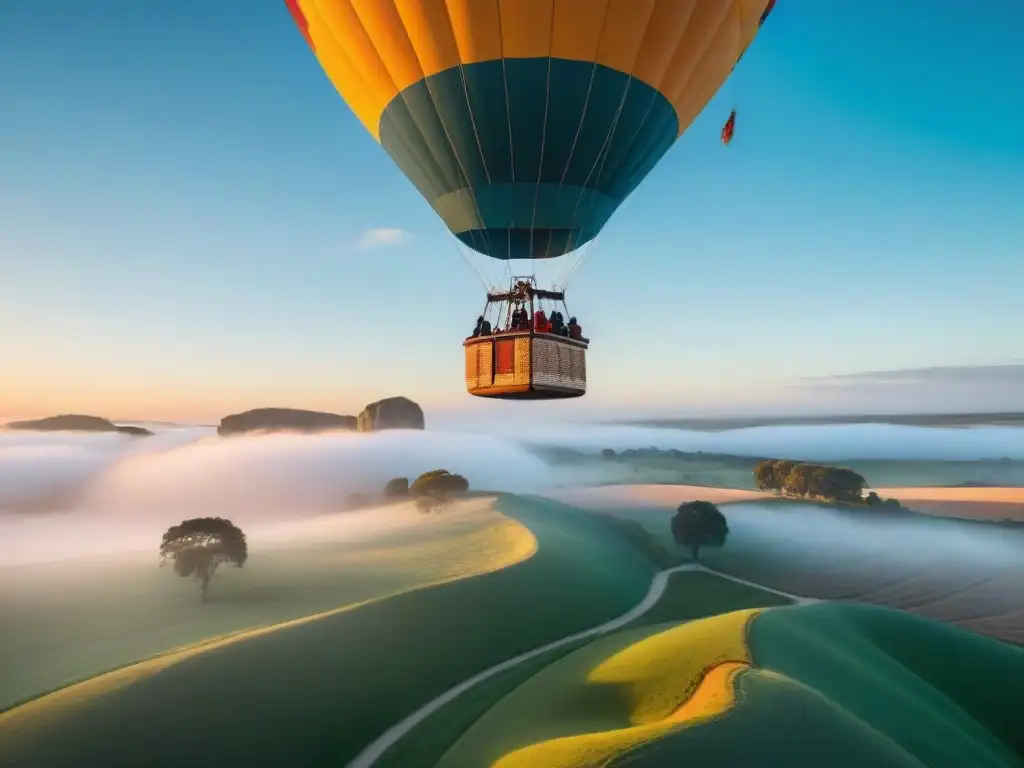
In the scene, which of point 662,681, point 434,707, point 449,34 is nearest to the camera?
point 449,34

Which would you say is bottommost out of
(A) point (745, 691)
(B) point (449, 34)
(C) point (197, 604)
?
(C) point (197, 604)

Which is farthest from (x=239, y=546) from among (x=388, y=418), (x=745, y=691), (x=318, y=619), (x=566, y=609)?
(x=388, y=418)

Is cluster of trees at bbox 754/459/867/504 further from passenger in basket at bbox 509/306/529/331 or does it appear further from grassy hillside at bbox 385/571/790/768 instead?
passenger in basket at bbox 509/306/529/331

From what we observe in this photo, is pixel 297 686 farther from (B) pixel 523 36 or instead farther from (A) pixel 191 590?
(A) pixel 191 590

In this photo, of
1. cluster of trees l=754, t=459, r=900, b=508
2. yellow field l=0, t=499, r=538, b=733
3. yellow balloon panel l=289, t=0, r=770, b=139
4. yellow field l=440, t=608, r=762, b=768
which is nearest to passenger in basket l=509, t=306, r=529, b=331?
yellow balloon panel l=289, t=0, r=770, b=139

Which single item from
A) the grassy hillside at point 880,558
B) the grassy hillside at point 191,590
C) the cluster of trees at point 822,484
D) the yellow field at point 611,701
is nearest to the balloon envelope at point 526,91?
the yellow field at point 611,701

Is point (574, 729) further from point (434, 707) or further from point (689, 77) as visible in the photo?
point (689, 77)

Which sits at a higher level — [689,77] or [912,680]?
[689,77]
